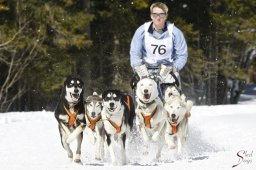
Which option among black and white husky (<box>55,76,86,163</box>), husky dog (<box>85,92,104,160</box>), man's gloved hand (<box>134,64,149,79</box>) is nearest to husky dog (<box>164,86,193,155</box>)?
man's gloved hand (<box>134,64,149,79</box>)

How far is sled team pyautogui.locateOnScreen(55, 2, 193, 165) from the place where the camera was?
285 inches

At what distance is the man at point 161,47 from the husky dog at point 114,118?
0.82 metres

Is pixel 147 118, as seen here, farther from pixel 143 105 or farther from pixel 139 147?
pixel 139 147

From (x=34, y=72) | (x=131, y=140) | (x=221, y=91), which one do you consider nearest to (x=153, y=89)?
(x=131, y=140)

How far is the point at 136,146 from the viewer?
27.8ft

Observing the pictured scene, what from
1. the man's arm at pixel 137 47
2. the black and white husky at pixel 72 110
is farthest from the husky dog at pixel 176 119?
the black and white husky at pixel 72 110

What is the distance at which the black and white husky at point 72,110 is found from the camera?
23.7 ft

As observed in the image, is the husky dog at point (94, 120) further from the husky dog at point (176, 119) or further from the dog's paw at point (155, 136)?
the husky dog at point (176, 119)

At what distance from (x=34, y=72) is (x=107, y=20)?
3490mm

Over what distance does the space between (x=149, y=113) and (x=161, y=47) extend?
102 centimetres

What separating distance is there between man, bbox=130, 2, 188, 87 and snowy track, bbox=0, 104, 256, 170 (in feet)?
3.25

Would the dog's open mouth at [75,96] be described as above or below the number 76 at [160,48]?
below

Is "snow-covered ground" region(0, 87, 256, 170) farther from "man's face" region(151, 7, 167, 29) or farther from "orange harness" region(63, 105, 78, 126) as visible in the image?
"man's face" region(151, 7, 167, 29)

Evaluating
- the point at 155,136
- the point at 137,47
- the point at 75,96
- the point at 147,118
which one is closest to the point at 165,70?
the point at 137,47
